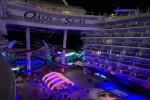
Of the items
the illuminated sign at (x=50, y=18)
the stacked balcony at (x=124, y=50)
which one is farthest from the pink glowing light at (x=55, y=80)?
the illuminated sign at (x=50, y=18)

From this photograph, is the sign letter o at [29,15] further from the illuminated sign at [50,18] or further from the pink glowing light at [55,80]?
the pink glowing light at [55,80]

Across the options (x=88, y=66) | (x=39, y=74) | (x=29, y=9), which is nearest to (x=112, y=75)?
(x=88, y=66)

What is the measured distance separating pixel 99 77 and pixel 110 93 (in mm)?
10142

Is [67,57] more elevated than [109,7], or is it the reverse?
[109,7]

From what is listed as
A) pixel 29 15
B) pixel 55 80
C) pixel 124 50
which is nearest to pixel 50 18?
pixel 29 15

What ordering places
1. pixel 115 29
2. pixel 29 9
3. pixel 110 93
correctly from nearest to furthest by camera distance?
1. pixel 110 93
2. pixel 29 9
3. pixel 115 29

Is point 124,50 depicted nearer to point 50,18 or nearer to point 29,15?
point 50,18

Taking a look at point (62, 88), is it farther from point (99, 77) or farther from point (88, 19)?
point (88, 19)

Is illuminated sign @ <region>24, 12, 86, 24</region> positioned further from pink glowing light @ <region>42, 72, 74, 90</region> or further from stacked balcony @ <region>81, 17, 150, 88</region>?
pink glowing light @ <region>42, 72, 74, 90</region>

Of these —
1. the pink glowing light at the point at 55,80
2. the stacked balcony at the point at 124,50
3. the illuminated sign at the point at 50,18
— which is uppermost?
the illuminated sign at the point at 50,18

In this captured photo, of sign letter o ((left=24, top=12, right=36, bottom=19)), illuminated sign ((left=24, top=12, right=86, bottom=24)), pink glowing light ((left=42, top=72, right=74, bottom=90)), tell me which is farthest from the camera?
illuminated sign ((left=24, top=12, right=86, bottom=24))

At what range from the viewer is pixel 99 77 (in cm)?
3850

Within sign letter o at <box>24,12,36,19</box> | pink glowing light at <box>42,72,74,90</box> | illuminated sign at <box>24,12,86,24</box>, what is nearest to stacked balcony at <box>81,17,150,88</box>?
illuminated sign at <box>24,12,86,24</box>

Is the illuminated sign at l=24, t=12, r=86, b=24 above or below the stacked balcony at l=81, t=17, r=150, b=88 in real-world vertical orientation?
above
